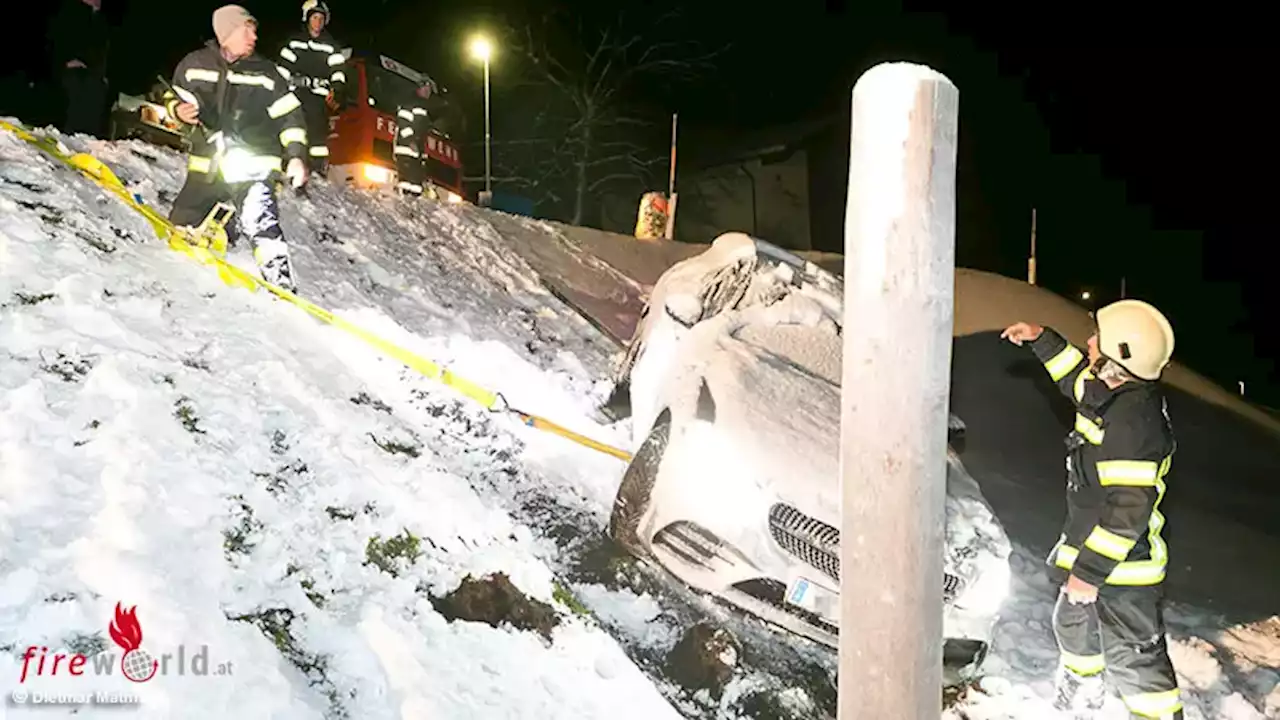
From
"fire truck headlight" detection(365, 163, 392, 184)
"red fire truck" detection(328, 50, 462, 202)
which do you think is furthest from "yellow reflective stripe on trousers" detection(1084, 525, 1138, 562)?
"fire truck headlight" detection(365, 163, 392, 184)

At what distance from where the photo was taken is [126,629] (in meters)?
2.77

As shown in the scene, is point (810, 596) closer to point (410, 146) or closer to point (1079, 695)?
point (1079, 695)

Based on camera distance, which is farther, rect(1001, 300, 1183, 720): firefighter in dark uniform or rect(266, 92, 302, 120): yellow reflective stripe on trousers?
rect(266, 92, 302, 120): yellow reflective stripe on trousers

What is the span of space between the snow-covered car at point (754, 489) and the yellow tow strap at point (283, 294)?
62 centimetres

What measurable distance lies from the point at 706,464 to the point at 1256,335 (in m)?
39.4

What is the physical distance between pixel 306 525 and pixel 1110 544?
11.0 ft

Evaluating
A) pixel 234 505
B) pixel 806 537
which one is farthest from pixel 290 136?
pixel 806 537

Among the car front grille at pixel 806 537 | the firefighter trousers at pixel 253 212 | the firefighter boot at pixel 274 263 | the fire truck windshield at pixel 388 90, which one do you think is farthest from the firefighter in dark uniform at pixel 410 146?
the car front grille at pixel 806 537

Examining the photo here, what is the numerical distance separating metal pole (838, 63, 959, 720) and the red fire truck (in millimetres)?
9002

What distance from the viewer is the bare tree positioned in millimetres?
23406

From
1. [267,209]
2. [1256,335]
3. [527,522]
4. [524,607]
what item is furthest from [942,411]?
[1256,335]

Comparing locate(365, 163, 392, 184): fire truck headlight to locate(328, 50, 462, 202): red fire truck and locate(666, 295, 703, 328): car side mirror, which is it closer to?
locate(328, 50, 462, 202): red fire truck

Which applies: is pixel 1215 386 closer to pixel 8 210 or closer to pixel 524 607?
pixel 524 607

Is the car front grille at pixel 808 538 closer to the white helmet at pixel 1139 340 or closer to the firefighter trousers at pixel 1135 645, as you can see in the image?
the firefighter trousers at pixel 1135 645
